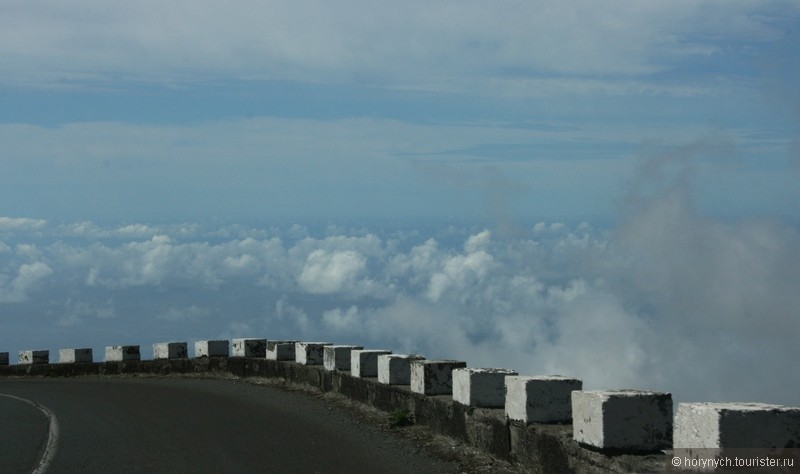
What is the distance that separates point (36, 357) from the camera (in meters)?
24.9

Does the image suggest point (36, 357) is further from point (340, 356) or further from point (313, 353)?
point (340, 356)

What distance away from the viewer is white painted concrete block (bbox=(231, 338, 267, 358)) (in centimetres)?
2053

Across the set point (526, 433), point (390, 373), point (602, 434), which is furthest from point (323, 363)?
point (602, 434)

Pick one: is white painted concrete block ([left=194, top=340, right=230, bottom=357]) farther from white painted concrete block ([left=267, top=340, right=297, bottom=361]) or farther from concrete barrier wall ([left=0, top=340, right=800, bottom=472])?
concrete barrier wall ([left=0, top=340, right=800, bottom=472])

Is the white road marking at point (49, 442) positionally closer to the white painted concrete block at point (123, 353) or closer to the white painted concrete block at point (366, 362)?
the white painted concrete block at point (366, 362)

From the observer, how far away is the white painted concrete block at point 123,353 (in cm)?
2314

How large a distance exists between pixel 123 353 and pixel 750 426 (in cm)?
1901

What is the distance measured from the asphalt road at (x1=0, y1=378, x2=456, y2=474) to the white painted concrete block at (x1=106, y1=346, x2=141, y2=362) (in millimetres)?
4929

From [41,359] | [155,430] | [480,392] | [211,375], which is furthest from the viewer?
[41,359]

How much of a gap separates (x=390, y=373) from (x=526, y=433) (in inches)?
174

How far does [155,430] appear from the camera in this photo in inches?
Answer: 499

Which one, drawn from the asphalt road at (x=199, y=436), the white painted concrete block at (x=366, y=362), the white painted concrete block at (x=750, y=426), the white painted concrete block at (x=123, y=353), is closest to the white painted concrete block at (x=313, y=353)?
the asphalt road at (x=199, y=436)

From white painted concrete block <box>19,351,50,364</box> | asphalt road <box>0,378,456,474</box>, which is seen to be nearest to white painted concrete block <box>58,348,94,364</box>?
white painted concrete block <box>19,351,50,364</box>

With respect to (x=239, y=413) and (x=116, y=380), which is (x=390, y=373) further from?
(x=116, y=380)
